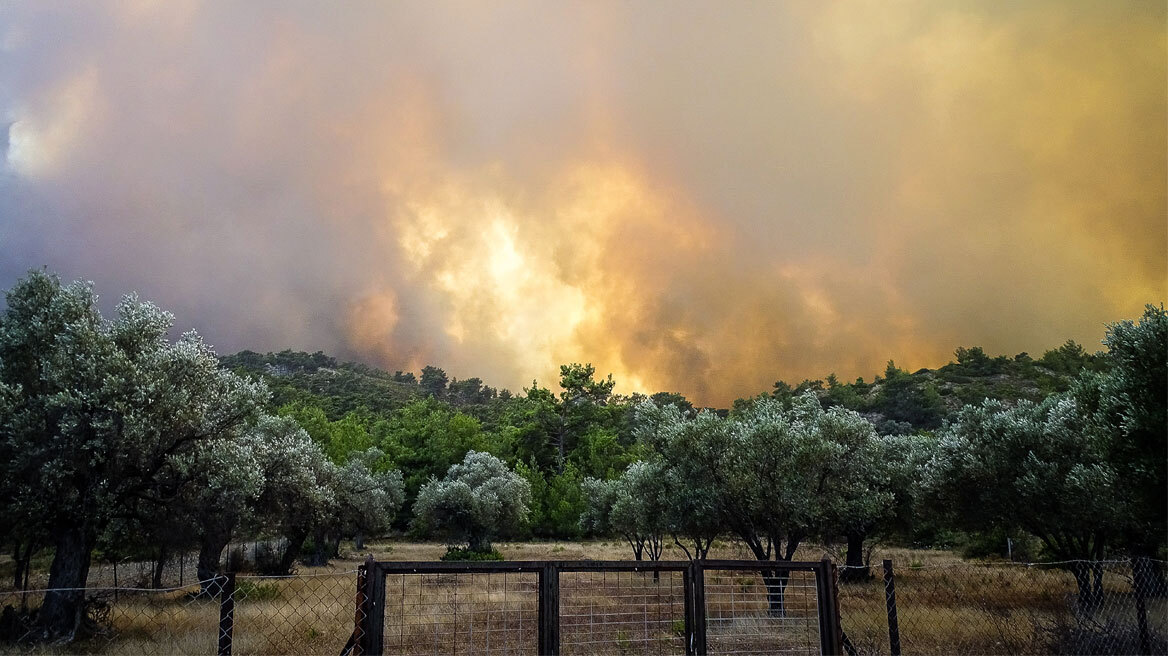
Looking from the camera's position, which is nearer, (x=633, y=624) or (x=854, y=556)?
(x=633, y=624)

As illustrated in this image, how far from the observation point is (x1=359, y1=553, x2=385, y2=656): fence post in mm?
6367

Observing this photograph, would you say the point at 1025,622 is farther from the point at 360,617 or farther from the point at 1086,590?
the point at 360,617

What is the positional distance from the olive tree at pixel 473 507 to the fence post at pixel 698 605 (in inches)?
1526

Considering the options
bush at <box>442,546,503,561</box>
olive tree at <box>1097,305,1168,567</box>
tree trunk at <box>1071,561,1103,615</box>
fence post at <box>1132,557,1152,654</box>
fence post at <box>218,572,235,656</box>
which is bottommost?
bush at <box>442,546,503,561</box>

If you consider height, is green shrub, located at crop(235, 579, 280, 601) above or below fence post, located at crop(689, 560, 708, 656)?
below

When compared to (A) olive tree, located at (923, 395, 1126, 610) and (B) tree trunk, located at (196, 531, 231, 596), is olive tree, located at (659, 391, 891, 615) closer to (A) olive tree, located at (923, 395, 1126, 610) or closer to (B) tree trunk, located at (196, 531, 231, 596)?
(A) olive tree, located at (923, 395, 1126, 610)

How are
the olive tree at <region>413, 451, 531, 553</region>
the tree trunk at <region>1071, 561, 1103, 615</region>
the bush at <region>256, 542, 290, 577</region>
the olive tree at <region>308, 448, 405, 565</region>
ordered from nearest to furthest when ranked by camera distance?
the tree trunk at <region>1071, 561, 1103, 615</region> < the bush at <region>256, 542, 290, 577</region> < the olive tree at <region>308, 448, 405, 565</region> < the olive tree at <region>413, 451, 531, 553</region>

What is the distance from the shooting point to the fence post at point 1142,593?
9961 millimetres

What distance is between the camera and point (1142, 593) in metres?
10.3

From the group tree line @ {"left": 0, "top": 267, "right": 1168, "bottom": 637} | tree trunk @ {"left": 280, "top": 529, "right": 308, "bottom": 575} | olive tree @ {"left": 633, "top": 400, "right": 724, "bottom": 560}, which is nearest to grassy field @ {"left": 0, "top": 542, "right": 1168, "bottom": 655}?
tree line @ {"left": 0, "top": 267, "right": 1168, "bottom": 637}

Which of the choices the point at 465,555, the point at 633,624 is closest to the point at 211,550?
the point at 633,624

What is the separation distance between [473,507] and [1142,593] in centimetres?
3998

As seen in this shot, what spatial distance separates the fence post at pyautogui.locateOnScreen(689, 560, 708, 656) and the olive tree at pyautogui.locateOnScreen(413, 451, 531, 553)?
38.8 m

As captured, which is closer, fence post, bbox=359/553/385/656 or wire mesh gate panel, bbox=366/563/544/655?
fence post, bbox=359/553/385/656
